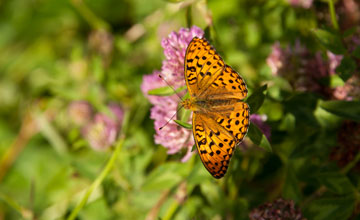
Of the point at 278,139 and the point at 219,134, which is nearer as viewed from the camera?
the point at 219,134

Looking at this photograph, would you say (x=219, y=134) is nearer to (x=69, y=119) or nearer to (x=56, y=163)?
(x=69, y=119)

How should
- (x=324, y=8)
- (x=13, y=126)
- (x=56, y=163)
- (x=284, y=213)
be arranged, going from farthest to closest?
(x=13, y=126), (x=56, y=163), (x=324, y=8), (x=284, y=213)

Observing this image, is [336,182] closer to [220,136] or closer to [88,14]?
[220,136]

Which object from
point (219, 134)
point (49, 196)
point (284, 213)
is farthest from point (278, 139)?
point (49, 196)

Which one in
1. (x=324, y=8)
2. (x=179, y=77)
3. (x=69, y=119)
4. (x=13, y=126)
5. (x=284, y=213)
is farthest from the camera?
(x=13, y=126)

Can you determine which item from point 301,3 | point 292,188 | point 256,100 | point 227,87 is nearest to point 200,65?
point 227,87

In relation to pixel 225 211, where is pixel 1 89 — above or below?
above
